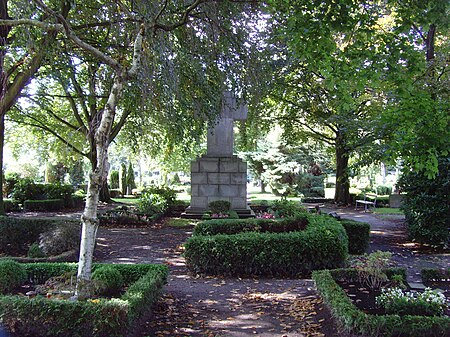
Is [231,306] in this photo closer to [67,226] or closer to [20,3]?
[67,226]

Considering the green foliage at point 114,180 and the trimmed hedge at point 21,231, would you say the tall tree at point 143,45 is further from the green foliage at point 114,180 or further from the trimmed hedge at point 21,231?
the green foliage at point 114,180

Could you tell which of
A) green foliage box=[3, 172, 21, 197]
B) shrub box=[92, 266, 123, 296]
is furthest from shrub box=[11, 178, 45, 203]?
shrub box=[92, 266, 123, 296]

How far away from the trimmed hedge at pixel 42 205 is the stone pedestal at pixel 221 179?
10.00 m

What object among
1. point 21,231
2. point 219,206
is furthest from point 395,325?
point 219,206

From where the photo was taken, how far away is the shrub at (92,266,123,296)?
512cm

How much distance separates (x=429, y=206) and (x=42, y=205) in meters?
18.9

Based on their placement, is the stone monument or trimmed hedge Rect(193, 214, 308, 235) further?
the stone monument

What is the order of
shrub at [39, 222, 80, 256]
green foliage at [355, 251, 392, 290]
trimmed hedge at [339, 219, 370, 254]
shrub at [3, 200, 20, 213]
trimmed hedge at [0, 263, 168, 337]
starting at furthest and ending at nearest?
shrub at [3, 200, 20, 213], trimmed hedge at [339, 219, 370, 254], shrub at [39, 222, 80, 256], green foliage at [355, 251, 392, 290], trimmed hedge at [0, 263, 168, 337]

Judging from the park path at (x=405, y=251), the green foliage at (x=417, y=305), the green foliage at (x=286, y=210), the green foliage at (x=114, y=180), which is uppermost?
the green foliage at (x=114, y=180)

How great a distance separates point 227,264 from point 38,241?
4923mm

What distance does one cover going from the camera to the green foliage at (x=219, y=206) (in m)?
15.0

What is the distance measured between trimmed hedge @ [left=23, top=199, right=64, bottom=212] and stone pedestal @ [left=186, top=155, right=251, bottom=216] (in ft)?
32.8

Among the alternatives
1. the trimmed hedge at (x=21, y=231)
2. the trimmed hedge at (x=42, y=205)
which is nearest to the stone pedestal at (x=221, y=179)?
the trimmed hedge at (x=21, y=231)

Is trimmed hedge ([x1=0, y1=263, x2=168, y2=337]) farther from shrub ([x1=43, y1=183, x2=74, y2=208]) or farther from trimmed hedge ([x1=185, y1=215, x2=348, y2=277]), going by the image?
shrub ([x1=43, y1=183, x2=74, y2=208])
